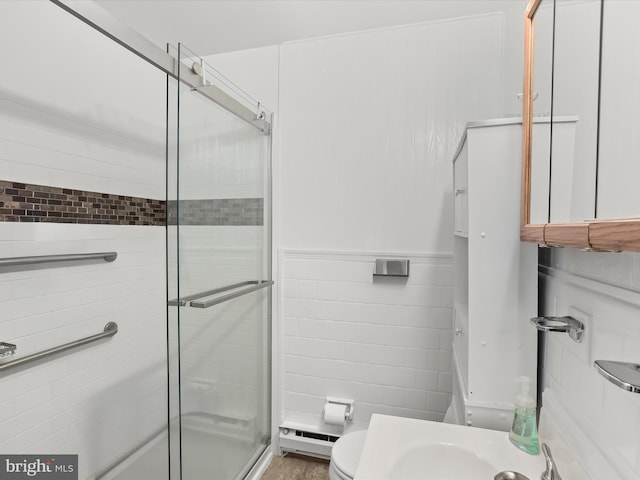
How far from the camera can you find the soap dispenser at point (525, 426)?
38.5 inches

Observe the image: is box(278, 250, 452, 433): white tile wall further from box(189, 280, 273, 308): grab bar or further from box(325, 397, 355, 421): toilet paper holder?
box(189, 280, 273, 308): grab bar

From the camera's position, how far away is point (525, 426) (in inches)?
39.1

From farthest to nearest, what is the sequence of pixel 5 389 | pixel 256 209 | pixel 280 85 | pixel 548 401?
pixel 280 85, pixel 256 209, pixel 5 389, pixel 548 401

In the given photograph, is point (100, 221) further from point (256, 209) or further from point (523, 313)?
point (523, 313)

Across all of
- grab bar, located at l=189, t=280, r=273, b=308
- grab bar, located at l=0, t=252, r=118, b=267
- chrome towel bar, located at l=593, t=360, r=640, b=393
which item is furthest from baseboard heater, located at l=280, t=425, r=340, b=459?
chrome towel bar, located at l=593, t=360, r=640, b=393

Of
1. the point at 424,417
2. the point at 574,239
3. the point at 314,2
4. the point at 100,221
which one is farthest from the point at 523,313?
the point at 100,221

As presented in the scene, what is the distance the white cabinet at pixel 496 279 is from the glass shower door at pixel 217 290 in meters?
0.98

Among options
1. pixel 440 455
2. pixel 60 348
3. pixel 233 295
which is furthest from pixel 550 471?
pixel 60 348

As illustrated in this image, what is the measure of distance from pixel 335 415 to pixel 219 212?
1.18 metres

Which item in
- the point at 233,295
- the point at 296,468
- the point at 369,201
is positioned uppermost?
the point at 369,201

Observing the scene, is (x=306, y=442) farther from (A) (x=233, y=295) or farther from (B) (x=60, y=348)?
(B) (x=60, y=348)

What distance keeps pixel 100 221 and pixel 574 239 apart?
70.0 inches

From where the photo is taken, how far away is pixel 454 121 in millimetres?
1819

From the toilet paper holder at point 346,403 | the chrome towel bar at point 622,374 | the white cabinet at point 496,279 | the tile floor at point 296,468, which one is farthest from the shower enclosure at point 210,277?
the chrome towel bar at point 622,374
